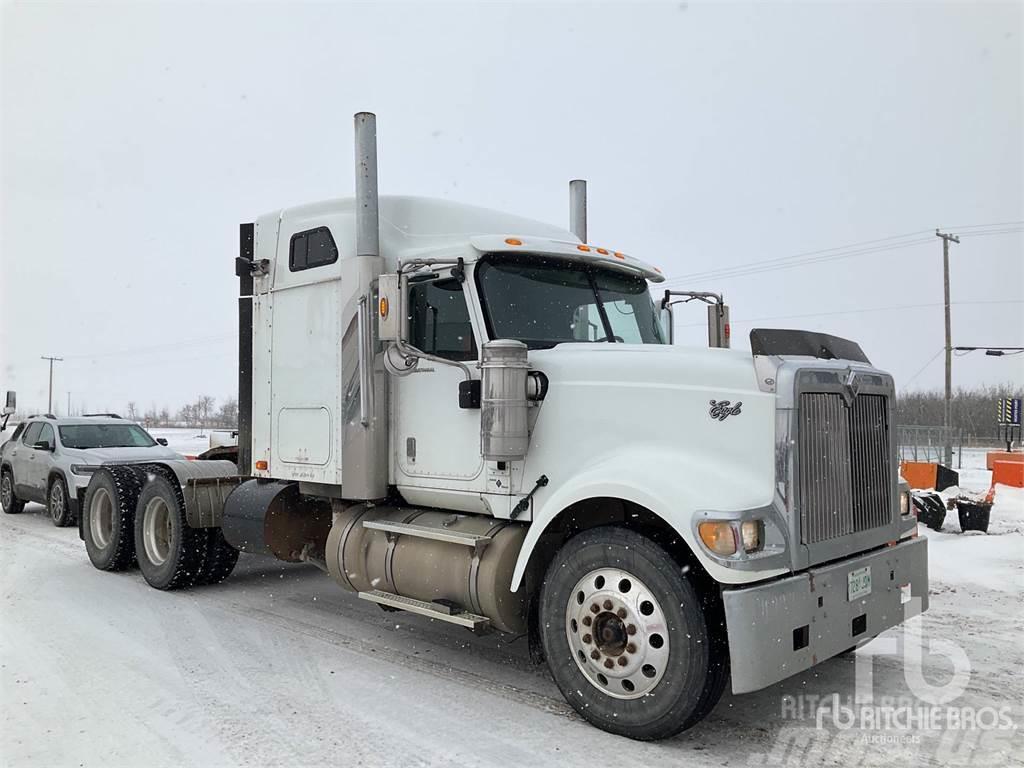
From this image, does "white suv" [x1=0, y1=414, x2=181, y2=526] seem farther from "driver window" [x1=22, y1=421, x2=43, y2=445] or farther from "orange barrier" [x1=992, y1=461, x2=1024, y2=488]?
"orange barrier" [x1=992, y1=461, x2=1024, y2=488]

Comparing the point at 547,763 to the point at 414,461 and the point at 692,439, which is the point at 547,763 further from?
the point at 414,461

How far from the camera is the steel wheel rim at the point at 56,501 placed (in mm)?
12031

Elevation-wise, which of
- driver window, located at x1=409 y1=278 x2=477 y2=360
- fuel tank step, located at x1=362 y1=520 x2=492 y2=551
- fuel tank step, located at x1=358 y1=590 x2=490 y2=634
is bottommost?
fuel tank step, located at x1=358 y1=590 x2=490 y2=634

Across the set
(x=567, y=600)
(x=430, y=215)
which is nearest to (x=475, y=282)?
(x=430, y=215)

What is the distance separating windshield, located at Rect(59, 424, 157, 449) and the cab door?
359 inches

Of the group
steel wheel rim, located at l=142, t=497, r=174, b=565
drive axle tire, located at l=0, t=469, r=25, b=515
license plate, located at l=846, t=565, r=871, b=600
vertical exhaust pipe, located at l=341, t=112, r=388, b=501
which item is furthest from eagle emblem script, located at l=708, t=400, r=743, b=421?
drive axle tire, located at l=0, t=469, r=25, b=515

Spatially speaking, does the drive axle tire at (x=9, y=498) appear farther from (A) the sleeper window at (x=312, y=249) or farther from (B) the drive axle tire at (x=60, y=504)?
(A) the sleeper window at (x=312, y=249)

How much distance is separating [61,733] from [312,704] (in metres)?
1.26

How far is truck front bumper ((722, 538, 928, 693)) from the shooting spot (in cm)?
371

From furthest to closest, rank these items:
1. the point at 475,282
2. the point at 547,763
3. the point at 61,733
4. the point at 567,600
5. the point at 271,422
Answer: the point at 271,422 < the point at 475,282 < the point at 567,600 < the point at 61,733 < the point at 547,763

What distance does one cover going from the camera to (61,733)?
4109 millimetres

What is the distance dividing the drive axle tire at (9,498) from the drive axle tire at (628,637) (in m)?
12.9

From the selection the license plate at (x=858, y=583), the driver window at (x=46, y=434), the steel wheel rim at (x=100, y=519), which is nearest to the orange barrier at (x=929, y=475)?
the license plate at (x=858, y=583)

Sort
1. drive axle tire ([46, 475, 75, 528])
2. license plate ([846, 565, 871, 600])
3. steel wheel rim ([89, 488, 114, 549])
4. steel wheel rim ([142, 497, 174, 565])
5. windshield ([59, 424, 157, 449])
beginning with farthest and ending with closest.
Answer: windshield ([59, 424, 157, 449]), drive axle tire ([46, 475, 75, 528]), steel wheel rim ([89, 488, 114, 549]), steel wheel rim ([142, 497, 174, 565]), license plate ([846, 565, 871, 600])
